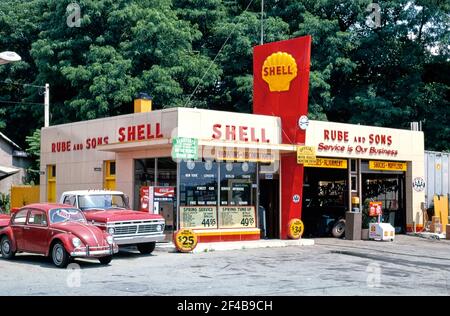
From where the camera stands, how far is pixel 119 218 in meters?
17.7

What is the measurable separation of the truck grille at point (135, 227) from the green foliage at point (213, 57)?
16.2m

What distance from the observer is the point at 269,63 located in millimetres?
24078

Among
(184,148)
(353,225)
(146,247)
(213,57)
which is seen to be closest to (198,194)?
(184,148)

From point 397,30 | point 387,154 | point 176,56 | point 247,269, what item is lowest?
point 247,269

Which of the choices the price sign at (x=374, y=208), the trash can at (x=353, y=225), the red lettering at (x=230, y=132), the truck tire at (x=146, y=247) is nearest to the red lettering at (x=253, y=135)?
the red lettering at (x=230, y=132)

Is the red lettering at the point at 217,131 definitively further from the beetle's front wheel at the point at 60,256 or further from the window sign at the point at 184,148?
the beetle's front wheel at the point at 60,256

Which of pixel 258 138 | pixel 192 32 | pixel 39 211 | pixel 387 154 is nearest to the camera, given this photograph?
pixel 39 211

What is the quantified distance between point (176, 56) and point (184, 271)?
2229 cm

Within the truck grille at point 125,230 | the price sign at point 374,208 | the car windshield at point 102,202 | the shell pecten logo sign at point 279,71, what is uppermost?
the shell pecten logo sign at point 279,71

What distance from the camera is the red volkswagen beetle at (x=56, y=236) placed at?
614 inches

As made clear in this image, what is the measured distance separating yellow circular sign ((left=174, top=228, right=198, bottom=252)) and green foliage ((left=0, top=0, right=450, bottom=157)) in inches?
603

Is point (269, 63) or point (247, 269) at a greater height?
point (269, 63)

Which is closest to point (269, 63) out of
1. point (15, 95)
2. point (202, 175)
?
point (202, 175)

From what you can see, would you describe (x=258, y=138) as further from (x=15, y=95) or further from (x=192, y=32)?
(x=15, y=95)
